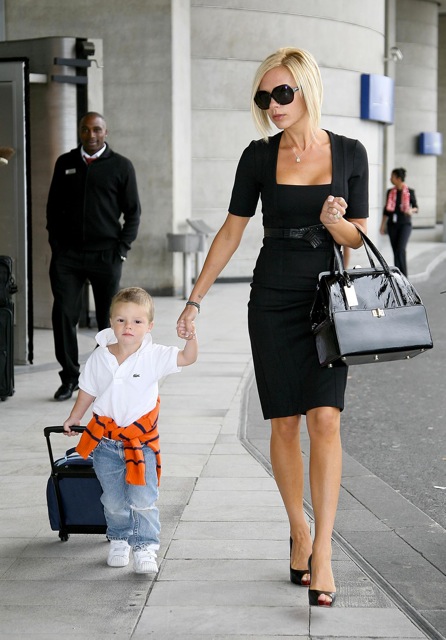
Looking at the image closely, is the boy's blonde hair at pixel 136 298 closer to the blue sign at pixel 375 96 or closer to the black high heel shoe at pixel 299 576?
the black high heel shoe at pixel 299 576

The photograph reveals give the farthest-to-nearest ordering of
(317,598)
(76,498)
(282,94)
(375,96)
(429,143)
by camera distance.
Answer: (429,143)
(375,96)
(76,498)
(282,94)
(317,598)

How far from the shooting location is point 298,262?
159 inches

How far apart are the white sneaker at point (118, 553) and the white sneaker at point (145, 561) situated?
9 centimetres

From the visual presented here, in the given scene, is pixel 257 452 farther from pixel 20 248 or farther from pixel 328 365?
pixel 20 248

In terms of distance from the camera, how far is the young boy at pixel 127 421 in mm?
4242

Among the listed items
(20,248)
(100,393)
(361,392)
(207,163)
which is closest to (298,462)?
(100,393)

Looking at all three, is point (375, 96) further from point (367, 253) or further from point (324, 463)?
point (324, 463)

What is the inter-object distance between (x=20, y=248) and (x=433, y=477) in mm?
4735

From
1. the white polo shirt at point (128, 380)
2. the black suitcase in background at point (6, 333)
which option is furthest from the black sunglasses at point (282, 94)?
the black suitcase in background at point (6, 333)

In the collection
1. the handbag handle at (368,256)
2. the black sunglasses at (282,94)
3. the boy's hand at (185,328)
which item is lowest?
the boy's hand at (185,328)

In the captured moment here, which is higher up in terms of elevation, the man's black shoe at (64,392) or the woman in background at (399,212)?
the woman in background at (399,212)

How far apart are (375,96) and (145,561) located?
18436mm

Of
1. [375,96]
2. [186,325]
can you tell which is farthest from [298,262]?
[375,96]

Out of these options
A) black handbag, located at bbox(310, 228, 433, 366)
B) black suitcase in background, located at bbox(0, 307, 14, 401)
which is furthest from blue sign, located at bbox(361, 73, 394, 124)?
black handbag, located at bbox(310, 228, 433, 366)
